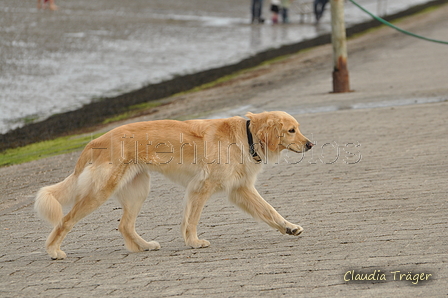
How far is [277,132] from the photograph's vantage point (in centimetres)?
640

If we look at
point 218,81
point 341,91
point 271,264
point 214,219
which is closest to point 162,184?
point 214,219

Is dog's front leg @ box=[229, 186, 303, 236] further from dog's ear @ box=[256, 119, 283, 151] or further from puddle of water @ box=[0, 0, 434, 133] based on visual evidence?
puddle of water @ box=[0, 0, 434, 133]

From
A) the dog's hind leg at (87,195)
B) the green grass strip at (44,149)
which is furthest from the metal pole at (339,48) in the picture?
the dog's hind leg at (87,195)

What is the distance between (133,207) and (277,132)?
161 centimetres

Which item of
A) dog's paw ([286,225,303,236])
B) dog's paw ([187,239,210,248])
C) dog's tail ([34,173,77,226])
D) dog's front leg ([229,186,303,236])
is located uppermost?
dog's tail ([34,173,77,226])

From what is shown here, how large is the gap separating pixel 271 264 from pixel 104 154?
183 cm

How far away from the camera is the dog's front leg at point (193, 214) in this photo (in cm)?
630

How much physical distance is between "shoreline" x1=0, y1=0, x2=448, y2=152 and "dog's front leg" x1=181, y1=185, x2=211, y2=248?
8.52m

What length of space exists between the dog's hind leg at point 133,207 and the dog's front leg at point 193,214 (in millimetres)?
325

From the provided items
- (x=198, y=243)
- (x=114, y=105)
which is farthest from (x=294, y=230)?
(x=114, y=105)

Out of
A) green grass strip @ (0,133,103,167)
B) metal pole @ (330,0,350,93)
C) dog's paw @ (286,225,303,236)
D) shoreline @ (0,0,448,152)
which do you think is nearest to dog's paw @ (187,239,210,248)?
dog's paw @ (286,225,303,236)

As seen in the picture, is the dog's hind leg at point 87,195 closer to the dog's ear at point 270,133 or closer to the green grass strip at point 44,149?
the dog's ear at point 270,133

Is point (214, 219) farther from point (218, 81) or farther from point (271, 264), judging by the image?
point (218, 81)

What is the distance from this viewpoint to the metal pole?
15211 mm
